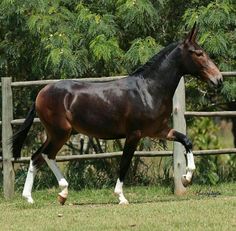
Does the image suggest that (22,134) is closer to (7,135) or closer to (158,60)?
(7,135)

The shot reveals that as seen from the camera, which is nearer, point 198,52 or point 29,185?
point 198,52

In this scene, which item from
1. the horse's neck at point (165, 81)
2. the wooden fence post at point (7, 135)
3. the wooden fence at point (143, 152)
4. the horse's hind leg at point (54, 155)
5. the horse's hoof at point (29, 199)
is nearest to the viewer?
the horse's neck at point (165, 81)

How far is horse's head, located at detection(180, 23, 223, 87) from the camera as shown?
10766mm

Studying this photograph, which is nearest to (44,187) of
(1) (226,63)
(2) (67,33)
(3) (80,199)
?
(3) (80,199)

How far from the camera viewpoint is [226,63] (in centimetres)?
1300

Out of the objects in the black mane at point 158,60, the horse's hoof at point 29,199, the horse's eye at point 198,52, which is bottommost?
the horse's hoof at point 29,199

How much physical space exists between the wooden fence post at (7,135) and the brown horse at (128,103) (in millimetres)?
1270

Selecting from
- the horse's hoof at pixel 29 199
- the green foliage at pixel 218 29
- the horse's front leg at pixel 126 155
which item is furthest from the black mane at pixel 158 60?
the horse's hoof at pixel 29 199

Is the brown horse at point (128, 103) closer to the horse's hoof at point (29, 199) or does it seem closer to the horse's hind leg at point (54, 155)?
the horse's hind leg at point (54, 155)

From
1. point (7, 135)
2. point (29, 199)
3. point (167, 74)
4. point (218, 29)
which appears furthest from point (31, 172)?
point (218, 29)

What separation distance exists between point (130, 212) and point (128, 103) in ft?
5.61

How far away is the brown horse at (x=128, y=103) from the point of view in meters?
10.8

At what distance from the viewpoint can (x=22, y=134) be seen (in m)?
11.6

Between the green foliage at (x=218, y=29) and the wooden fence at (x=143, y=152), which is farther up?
the green foliage at (x=218, y=29)
